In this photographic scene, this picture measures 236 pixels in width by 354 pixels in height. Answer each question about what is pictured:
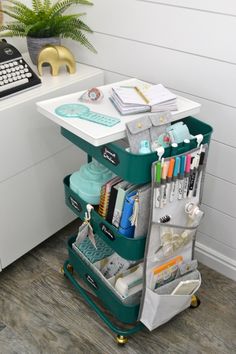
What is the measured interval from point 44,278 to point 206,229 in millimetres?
780

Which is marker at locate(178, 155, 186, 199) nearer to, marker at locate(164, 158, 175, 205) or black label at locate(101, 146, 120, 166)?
marker at locate(164, 158, 175, 205)

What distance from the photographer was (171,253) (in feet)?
4.49

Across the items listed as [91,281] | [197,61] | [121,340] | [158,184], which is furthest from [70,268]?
[197,61]

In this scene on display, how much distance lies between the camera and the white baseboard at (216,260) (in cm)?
178

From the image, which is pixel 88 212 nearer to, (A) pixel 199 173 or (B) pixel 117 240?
(B) pixel 117 240

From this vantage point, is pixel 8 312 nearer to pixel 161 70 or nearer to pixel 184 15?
pixel 161 70

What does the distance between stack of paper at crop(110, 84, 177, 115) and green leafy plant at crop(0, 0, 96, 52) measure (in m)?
0.46

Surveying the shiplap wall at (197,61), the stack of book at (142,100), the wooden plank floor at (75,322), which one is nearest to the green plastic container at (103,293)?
the wooden plank floor at (75,322)

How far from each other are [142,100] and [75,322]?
0.93 m

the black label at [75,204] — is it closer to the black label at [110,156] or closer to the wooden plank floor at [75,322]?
the black label at [110,156]

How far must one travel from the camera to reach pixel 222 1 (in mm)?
→ 1334

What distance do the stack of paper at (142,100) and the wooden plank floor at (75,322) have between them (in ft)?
2.87

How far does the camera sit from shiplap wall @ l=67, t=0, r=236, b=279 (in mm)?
1412

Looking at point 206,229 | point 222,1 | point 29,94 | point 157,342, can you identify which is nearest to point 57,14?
point 29,94
